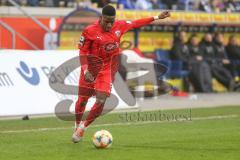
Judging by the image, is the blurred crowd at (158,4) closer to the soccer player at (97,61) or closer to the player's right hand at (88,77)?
the soccer player at (97,61)

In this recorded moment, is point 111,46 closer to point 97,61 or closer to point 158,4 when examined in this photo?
point 97,61

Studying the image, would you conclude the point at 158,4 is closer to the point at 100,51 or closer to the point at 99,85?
the point at 100,51

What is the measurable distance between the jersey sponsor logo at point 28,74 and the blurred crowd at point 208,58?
8742 millimetres

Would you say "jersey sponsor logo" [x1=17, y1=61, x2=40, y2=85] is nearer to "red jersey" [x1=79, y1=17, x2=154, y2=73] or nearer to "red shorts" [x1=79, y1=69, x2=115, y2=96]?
"red shorts" [x1=79, y1=69, x2=115, y2=96]

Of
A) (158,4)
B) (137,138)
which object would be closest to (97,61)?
(137,138)

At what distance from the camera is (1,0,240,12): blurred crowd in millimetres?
23000

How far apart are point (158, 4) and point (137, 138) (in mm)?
13473

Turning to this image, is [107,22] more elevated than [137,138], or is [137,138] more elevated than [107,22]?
[107,22]

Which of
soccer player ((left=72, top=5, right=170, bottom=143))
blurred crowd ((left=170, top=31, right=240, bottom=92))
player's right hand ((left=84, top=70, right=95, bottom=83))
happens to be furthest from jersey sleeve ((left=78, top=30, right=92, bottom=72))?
blurred crowd ((left=170, top=31, right=240, bottom=92))

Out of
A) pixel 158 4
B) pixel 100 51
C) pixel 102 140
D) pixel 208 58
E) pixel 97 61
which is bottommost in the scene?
pixel 208 58

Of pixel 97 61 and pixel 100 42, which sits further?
pixel 97 61

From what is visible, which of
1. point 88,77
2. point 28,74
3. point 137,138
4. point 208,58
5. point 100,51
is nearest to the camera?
point 88,77

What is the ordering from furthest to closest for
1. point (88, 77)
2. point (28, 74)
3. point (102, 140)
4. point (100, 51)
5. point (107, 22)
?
point (28, 74) < point (100, 51) < point (88, 77) < point (107, 22) < point (102, 140)

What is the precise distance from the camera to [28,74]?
54.9ft
